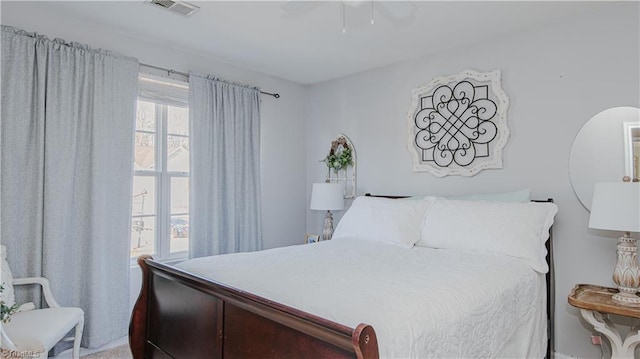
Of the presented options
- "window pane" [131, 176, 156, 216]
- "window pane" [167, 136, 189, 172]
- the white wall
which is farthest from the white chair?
the white wall

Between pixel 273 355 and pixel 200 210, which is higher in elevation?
pixel 200 210

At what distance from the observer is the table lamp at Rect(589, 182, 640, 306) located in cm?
211

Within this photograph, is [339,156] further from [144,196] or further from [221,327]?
[221,327]

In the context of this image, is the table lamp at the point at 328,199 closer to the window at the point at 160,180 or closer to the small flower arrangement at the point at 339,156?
the small flower arrangement at the point at 339,156

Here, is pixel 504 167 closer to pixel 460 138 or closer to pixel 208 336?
pixel 460 138

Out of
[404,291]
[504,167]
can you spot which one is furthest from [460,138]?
[404,291]

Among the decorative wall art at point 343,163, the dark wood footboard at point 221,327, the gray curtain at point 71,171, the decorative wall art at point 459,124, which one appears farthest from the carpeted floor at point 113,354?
the decorative wall art at point 459,124

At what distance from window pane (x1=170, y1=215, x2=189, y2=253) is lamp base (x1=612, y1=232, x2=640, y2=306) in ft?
10.7

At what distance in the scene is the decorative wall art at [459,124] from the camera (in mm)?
3119

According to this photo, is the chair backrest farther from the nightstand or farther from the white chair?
the nightstand

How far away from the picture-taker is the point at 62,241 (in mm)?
2742

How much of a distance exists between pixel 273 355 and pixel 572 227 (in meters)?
2.33

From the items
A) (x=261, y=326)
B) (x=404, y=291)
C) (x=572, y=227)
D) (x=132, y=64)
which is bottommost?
(x=261, y=326)

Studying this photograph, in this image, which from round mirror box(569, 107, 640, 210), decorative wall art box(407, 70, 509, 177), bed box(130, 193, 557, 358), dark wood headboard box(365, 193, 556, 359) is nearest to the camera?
bed box(130, 193, 557, 358)
